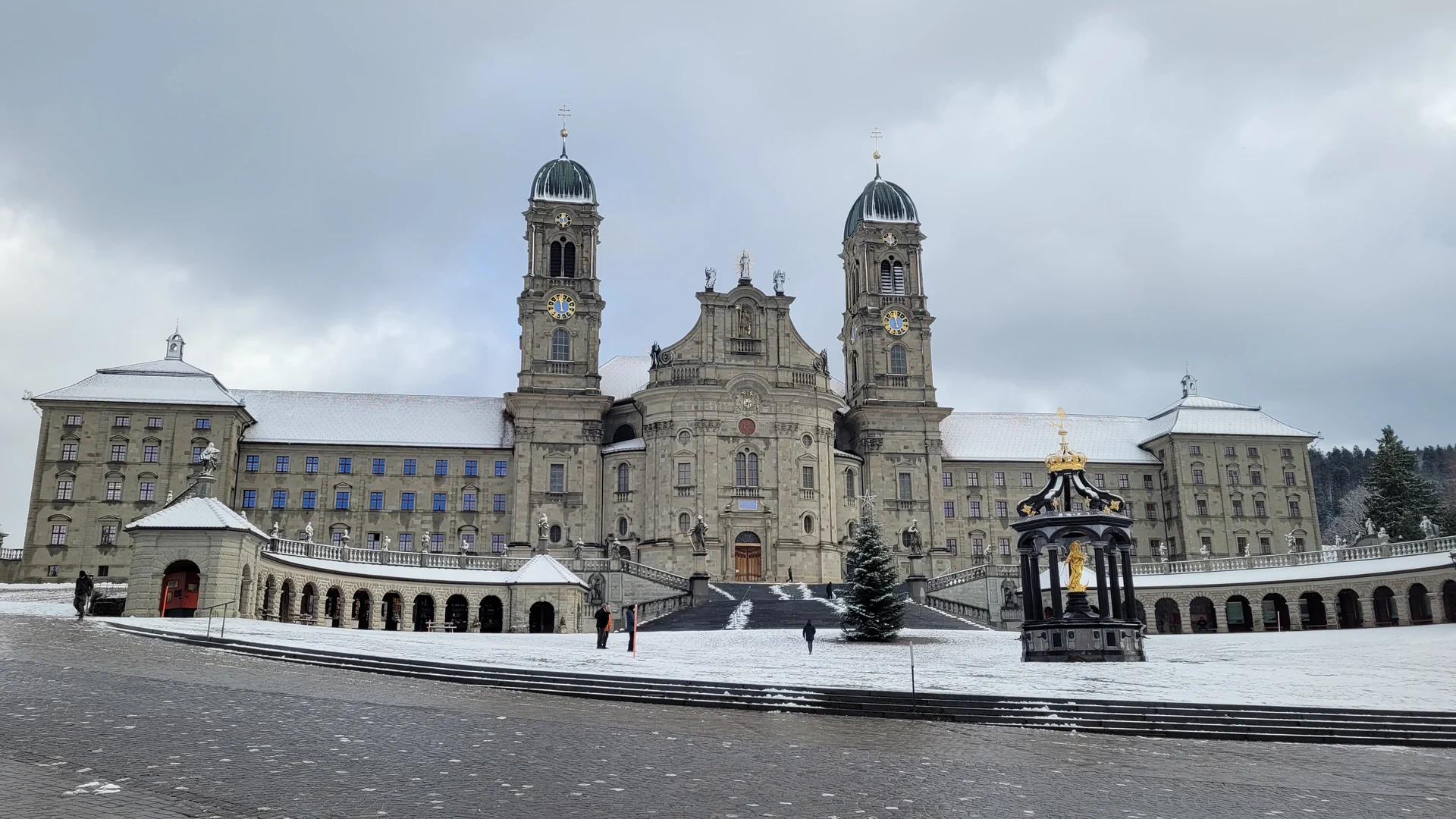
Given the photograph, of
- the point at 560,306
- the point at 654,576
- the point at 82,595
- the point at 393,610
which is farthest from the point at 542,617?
the point at 560,306

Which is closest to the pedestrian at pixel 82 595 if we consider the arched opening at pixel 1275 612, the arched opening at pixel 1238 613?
the arched opening at pixel 1238 613

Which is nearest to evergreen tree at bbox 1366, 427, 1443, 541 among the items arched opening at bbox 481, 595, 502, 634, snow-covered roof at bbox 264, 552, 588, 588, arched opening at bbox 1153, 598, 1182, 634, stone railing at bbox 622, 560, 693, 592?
arched opening at bbox 1153, 598, 1182, 634

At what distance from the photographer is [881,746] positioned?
2092cm

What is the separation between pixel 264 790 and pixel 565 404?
6969 cm

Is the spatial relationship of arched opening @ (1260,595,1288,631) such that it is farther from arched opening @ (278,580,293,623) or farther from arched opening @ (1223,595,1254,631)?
arched opening @ (278,580,293,623)

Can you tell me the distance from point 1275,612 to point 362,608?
52.6 metres

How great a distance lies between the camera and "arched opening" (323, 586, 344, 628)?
179 ft

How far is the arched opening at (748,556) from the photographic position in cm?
7931

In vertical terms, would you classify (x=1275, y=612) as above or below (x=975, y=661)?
above

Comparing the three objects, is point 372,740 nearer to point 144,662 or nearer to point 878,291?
point 144,662

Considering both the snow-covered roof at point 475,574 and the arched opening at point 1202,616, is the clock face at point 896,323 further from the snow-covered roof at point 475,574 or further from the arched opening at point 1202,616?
the snow-covered roof at point 475,574

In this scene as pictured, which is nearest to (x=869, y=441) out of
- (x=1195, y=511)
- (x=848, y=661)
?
(x=1195, y=511)

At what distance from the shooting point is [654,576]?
68.5 m

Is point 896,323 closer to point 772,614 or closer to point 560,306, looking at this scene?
point 560,306
